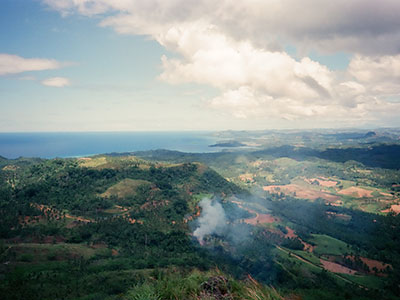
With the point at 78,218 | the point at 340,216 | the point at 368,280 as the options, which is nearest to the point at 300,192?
the point at 340,216

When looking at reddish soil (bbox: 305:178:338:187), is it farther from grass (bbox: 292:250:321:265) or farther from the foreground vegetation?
grass (bbox: 292:250:321:265)

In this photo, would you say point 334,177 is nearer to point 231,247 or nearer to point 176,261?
point 231,247

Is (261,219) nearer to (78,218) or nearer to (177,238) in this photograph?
(177,238)

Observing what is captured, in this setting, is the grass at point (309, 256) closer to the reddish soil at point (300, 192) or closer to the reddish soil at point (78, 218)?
the reddish soil at point (78, 218)

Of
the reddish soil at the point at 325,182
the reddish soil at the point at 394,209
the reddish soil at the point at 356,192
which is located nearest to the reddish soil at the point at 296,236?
the reddish soil at the point at 394,209

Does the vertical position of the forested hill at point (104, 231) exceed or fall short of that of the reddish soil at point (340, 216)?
it exceeds it
